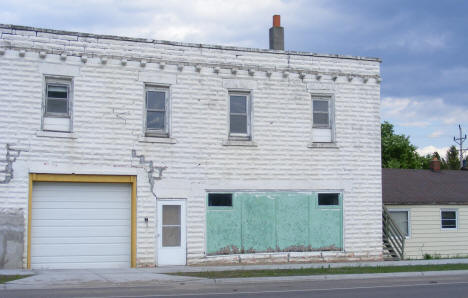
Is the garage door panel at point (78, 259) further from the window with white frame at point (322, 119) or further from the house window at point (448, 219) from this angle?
the house window at point (448, 219)

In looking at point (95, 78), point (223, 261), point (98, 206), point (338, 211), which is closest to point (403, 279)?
point (338, 211)

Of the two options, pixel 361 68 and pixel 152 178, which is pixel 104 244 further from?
pixel 361 68

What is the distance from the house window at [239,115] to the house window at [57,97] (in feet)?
16.7

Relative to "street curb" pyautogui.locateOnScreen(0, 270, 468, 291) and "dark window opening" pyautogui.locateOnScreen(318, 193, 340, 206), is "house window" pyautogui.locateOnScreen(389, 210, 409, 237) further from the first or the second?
"street curb" pyautogui.locateOnScreen(0, 270, 468, 291)

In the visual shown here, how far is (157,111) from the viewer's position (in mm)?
19219

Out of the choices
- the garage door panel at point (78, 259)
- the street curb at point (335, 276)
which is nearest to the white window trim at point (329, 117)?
the street curb at point (335, 276)

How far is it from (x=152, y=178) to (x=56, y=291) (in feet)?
19.7

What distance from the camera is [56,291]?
13422mm

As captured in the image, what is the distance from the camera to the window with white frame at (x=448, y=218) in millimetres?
26375

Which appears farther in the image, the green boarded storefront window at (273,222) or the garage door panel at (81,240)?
the green boarded storefront window at (273,222)

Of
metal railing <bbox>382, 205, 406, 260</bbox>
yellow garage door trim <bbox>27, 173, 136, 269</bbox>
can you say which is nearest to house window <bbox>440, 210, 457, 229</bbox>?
metal railing <bbox>382, 205, 406, 260</bbox>

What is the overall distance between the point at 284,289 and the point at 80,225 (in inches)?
274

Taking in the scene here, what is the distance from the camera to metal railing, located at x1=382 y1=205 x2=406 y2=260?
21969 millimetres

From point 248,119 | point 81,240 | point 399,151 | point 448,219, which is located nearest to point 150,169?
point 81,240
